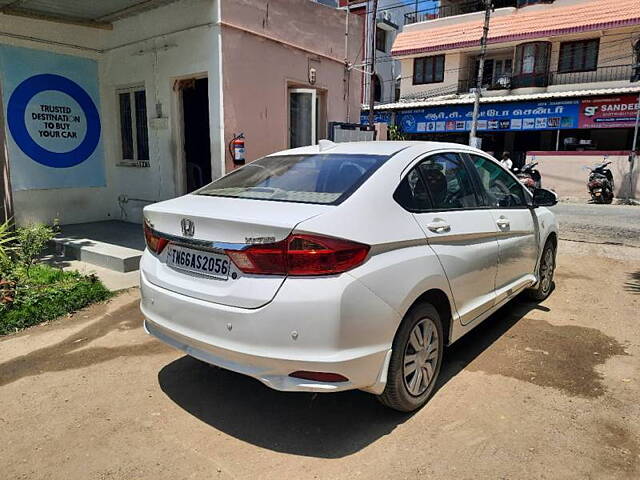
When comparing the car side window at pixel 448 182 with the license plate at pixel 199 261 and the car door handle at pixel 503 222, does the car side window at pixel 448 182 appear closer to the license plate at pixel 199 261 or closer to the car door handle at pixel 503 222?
the car door handle at pixel 503 222

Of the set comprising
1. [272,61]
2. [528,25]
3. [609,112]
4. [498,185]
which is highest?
[528,25]

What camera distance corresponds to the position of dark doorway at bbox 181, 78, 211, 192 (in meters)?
8.41

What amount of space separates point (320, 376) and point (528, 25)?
25.9 meters

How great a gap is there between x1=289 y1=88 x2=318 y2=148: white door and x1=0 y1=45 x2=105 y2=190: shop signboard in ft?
11.4

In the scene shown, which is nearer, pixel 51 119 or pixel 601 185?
pixel 51 119

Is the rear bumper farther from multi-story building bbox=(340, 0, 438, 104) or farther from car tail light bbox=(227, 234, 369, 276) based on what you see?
multi-story building bbox=(340, 0, 438, 104)

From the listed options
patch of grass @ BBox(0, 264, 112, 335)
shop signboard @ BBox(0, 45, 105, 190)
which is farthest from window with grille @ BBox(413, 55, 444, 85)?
patch of grass @ BBox(0, 264, 112, 335)

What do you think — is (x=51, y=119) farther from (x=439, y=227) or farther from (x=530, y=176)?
(x=530, y=176)

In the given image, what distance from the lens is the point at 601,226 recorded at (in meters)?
11.0

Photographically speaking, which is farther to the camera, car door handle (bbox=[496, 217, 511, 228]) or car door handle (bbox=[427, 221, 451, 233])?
car door handle (bbox=[496, 217, 511, 228])

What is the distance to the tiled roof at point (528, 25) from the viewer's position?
21.1 meters

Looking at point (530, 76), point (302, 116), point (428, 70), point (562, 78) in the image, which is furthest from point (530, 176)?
point (428, 70)

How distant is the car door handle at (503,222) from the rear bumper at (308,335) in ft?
5.57

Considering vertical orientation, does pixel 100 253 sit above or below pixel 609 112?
below
